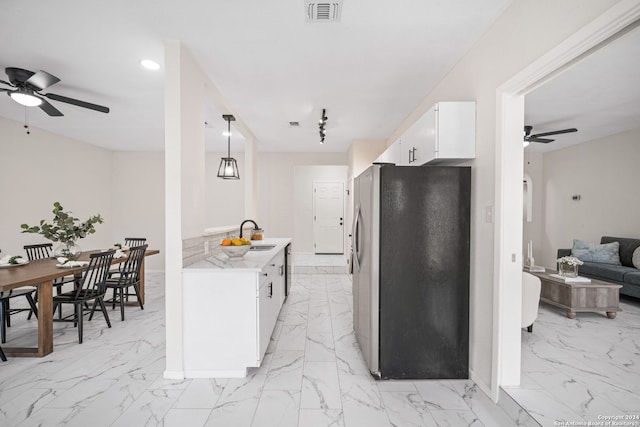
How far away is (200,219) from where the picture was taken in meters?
2.74

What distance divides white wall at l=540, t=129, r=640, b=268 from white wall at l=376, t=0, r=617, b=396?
434 cm

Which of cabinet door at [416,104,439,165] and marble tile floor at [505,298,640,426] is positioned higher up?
cabinet door at [416,104,439,165]

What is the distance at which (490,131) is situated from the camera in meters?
2.11

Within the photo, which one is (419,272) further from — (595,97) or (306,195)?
(306,195)

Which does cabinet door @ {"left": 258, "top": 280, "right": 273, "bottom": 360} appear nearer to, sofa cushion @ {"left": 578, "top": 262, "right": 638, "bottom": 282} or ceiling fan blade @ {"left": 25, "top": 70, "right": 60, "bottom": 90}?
ceiling fan blade @ {"left": 25, "top": 70, "right": 60, "bottom": 90}

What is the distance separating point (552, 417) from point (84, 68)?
455 cm

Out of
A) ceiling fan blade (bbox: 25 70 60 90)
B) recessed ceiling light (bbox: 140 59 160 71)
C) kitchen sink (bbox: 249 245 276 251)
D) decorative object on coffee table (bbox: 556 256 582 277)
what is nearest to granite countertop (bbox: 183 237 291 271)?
kitchen sink (bbox: 249 245 276 251)

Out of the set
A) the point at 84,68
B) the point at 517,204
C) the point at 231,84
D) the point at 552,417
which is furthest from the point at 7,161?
the point at 552,417

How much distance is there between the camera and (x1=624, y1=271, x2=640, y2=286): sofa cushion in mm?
3936

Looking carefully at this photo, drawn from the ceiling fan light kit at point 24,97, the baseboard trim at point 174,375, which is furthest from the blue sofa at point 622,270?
the ceiling fan light kit at point 24,97

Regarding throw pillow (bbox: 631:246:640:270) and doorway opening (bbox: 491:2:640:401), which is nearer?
doorway opening (bbox: 491:2:640:401)

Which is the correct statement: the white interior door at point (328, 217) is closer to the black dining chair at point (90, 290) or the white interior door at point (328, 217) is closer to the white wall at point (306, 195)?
the white wall at point (306, 195)

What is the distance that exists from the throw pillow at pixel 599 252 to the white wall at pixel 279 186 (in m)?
4.68

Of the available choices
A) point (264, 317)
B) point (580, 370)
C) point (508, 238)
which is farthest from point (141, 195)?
point (580, 370)
